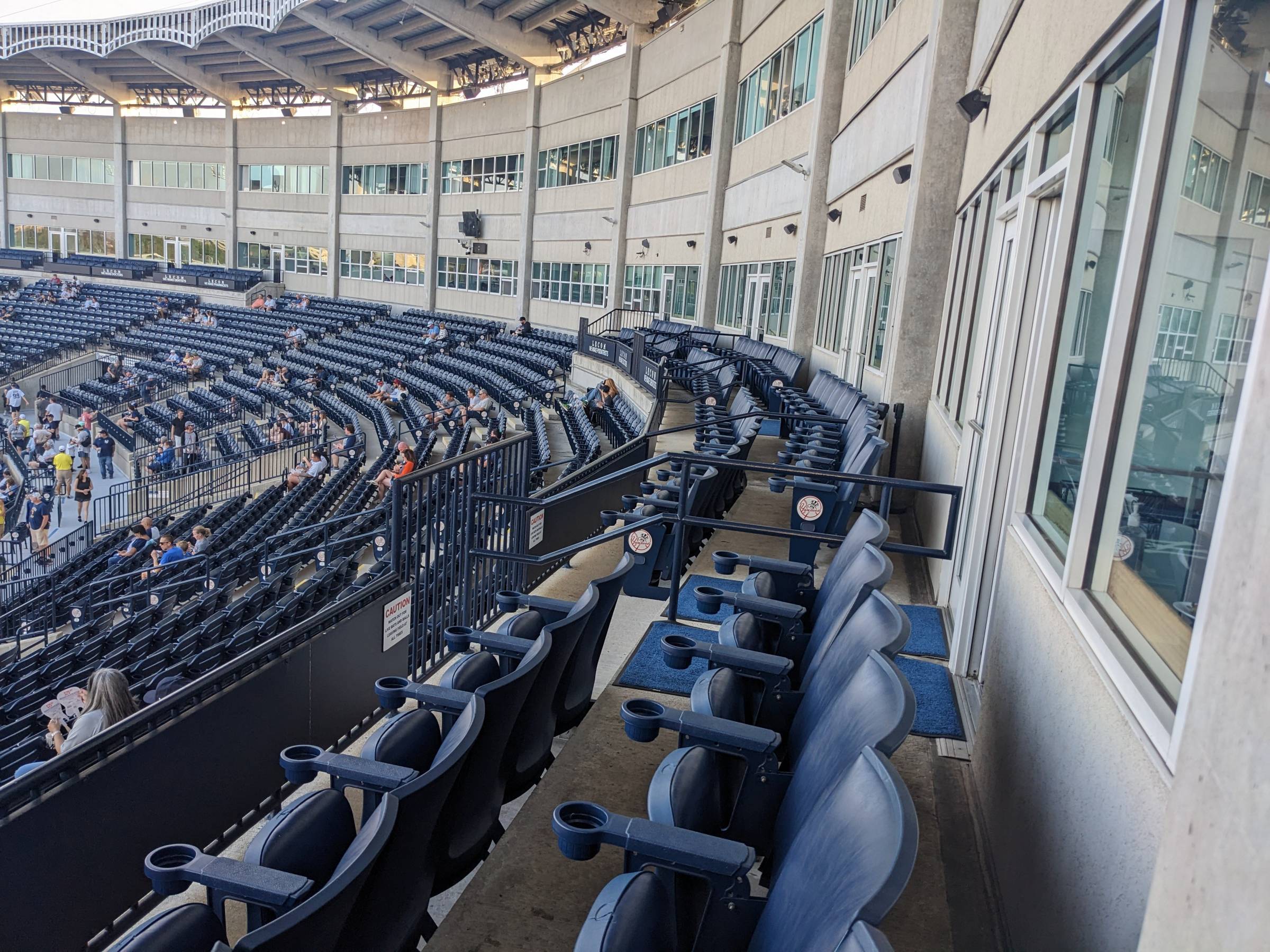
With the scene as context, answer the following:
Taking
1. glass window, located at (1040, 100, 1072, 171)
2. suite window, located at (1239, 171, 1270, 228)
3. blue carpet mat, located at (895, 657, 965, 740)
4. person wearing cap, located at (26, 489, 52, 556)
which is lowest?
person wearing cap, located at (26, 489, 52, 556)

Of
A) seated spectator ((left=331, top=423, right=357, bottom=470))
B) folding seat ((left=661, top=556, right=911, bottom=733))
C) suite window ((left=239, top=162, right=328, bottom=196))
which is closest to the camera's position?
folding seat ((left=661, top=556, right=911, bottom=733))

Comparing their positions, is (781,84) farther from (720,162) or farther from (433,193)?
(433,193)

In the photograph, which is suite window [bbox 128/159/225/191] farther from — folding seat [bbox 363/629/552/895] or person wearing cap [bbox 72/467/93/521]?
folding seat [bbox 363/629/552/895]

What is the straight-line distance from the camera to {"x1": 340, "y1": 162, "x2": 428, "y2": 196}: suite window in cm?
3928

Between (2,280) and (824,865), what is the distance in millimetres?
52539

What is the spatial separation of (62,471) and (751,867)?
73.4ft

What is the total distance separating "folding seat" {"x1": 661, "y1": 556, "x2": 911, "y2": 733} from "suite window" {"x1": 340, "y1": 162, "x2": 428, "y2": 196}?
38.6 meters

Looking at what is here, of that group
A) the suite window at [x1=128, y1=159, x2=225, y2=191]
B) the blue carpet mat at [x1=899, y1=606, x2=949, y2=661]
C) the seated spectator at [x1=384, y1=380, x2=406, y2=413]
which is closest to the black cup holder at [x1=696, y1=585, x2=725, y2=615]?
the blue carpet mat at [x1=899, y1=606, x2=949, y2=661]

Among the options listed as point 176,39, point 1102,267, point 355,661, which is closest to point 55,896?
point 355,661

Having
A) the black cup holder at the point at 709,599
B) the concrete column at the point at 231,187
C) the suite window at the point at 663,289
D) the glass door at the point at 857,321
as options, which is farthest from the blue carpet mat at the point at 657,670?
the concrete column at the point at 231,187

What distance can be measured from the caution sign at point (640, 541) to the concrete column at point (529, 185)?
29.3 m

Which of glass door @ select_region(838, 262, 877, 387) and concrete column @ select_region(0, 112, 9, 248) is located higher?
concrete column @ select_region(0, 112, 9, 248)

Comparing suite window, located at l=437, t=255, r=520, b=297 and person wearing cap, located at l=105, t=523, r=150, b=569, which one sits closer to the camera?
person wearing cap, located at l=105, t=523, r=150, b=569

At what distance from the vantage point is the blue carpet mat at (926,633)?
4.89 metres
